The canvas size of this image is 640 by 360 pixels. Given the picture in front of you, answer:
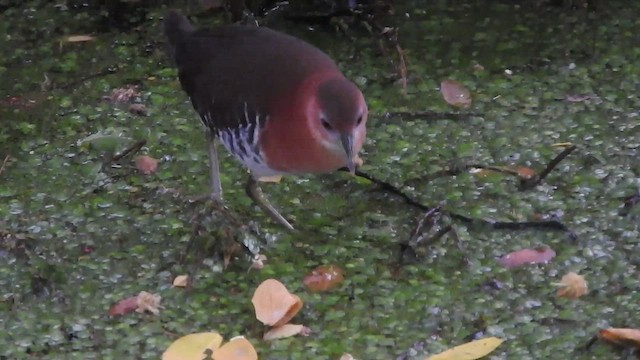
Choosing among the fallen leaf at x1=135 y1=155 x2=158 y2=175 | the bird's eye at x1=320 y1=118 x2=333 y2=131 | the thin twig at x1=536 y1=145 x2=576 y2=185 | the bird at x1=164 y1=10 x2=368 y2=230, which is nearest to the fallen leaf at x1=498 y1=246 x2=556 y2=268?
the thin twig at x1=536 y1=145 x2=576 y2=185

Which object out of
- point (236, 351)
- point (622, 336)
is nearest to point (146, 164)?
point (236, 351)

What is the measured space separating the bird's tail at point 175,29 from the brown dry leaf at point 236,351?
0.96 metres

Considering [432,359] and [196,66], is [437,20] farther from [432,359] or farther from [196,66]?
[432,359]

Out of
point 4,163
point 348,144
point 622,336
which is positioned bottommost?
point 4,163

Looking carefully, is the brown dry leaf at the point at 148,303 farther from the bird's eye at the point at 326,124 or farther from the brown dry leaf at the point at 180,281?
the bird's eye at the point at 326,124

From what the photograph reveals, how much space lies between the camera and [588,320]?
2373mm

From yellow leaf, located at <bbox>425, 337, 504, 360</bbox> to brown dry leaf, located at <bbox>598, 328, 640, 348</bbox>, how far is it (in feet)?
0.73

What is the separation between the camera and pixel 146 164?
3062mm

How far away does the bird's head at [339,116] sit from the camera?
2373 millimetres

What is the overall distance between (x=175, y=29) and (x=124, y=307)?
0.85 metres

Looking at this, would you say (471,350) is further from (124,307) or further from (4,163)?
(4,163)

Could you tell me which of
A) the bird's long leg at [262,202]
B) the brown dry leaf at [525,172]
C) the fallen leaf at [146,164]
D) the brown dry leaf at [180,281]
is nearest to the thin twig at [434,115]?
the brown dry leaf at [525,172]

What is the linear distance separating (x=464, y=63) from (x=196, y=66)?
110cm

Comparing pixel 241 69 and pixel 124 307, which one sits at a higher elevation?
pixel 241 69
